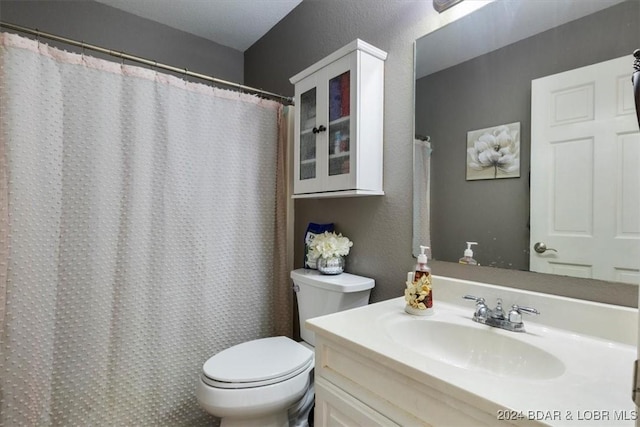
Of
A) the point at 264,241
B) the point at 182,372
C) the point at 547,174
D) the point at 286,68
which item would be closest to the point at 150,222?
the point at 264,241

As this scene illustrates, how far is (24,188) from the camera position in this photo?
1187mm

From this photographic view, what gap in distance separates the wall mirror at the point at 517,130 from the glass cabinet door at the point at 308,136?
504 millimetres

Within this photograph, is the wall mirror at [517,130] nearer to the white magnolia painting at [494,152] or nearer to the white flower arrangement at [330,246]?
the white magnolia painting at [494,152]

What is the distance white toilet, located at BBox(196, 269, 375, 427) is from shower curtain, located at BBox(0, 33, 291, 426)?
14.5 inches

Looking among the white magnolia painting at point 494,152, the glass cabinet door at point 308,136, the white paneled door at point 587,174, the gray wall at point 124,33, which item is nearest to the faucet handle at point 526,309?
the white paneled door at point 587,174

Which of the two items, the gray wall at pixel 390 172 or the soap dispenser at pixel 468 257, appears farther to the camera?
the gray wall at pixel 390 172

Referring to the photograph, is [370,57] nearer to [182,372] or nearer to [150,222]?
[150,222]

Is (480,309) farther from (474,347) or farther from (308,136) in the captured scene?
(308,136)

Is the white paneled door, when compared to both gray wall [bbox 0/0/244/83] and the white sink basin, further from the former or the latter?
gray wall [bbox 0/0/244/83]

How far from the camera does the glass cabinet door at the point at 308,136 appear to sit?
1.54 m

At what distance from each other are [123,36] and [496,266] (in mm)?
2545

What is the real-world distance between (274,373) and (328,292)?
388mm

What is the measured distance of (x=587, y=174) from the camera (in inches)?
33.2

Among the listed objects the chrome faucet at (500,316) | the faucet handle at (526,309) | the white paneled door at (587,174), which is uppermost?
the white paneled door at (587,174)
